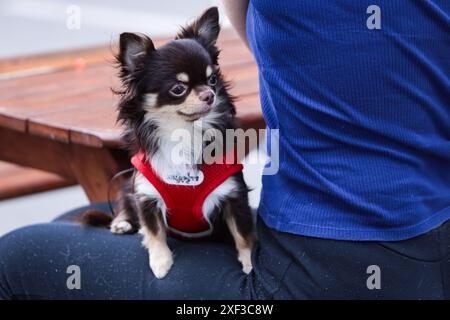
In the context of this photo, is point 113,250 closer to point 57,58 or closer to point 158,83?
point 158,83

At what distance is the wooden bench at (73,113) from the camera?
179cm

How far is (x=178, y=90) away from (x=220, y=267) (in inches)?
14.3

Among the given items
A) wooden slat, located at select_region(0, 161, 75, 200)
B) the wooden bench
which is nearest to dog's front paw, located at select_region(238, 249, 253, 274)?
the wooden bench

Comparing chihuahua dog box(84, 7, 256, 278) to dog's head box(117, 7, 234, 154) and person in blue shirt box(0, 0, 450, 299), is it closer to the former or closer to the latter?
dog's head box(117, 7, 234, 154)

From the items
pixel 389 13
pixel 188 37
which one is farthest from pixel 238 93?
pixel 389 13

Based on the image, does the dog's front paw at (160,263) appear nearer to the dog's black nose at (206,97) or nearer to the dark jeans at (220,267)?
the dark jeans at (220,267)

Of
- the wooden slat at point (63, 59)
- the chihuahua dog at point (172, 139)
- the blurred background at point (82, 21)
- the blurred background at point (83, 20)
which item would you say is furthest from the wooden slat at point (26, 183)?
the blurred background at point (83, 20)

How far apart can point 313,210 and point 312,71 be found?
0.80 ft

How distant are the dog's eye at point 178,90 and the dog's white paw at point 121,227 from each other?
13.2 inches

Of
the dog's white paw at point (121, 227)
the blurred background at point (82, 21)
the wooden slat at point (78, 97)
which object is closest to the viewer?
the dog's white paw at point (121, 227)

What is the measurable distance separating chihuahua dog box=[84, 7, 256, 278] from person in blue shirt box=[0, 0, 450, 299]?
159 mm

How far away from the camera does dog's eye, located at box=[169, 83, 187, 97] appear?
1.49 m

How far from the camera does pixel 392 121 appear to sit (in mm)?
1270

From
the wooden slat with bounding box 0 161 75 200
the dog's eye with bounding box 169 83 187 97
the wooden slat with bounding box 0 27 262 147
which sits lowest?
the wooden slat with bounding box 0 161 75 200
